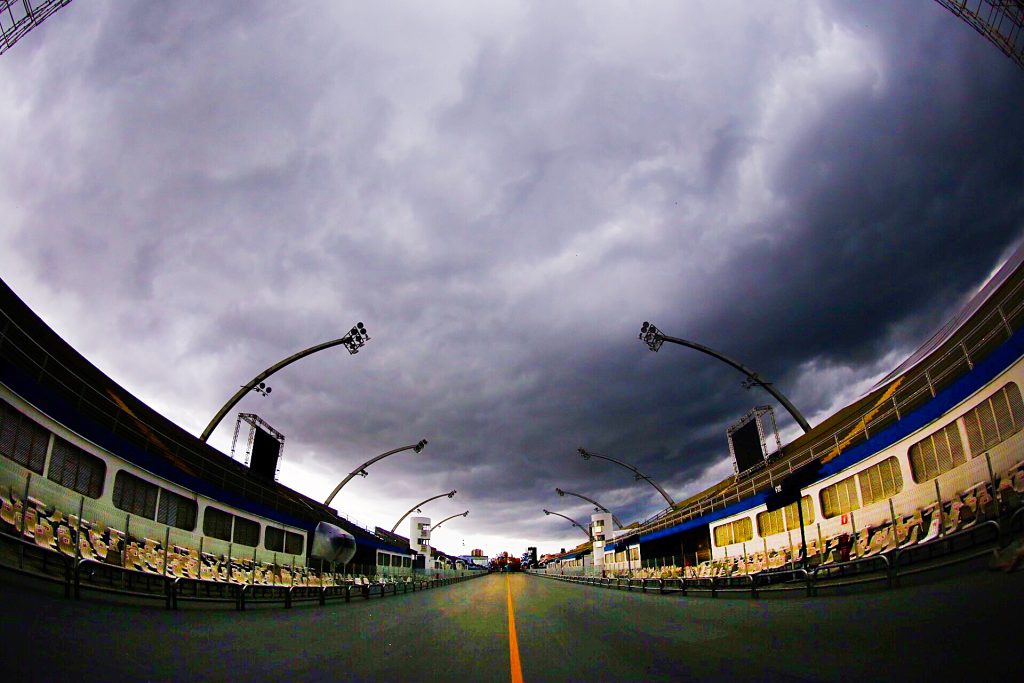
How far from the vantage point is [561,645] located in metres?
7.59

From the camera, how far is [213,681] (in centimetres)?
475

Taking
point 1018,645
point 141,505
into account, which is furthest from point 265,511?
point 1018,645

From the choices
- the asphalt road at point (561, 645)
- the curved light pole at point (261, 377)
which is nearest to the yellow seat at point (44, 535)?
the asphalt road at point (561, 645)

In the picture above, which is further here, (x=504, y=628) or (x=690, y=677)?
(x=504, y=628)

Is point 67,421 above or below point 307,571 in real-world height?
above

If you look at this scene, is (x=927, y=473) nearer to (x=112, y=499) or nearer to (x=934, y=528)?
(x=934, y=528)

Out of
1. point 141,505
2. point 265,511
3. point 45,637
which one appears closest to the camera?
point 45,637

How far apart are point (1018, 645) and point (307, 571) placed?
2807cm

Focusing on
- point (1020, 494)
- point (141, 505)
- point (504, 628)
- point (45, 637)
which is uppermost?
point (141, 505)

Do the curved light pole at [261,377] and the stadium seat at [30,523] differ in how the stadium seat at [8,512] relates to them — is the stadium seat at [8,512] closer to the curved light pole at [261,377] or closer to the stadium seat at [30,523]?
the stadium seat at [30,523]

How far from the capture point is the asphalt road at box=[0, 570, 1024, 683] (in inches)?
182

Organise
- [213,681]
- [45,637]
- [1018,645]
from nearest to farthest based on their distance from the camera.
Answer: [1018,645], [213,681], [45,637]

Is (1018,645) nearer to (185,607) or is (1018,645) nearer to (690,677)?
(690,677)

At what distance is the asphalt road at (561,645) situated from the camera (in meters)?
4.63
